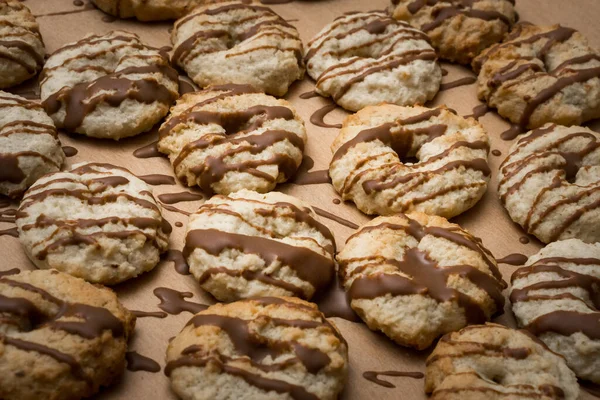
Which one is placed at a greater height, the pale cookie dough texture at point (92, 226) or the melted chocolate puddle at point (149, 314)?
the pale cookie dough texture at point (92, 226)

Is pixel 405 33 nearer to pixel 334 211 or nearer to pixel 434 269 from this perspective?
pixel 334 211

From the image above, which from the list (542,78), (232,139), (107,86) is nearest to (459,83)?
(542,78)

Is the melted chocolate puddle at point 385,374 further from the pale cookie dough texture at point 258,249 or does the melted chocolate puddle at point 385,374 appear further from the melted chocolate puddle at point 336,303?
the pale cookie dough texture at point 258,249

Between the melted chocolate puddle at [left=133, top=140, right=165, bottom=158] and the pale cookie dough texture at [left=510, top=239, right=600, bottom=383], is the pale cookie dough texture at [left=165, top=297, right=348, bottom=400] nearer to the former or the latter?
the pale cookie dough texture at [left=510, top=239, right=600, bottom=383]

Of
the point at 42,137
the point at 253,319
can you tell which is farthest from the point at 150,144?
the point at 253,319

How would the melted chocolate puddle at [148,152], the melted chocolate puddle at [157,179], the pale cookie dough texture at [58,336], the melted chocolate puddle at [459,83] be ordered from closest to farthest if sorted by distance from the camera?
the pale cookie dough texture at [58,336]
the melted chocolate puddle at [157,179]
the melted chocolate puddle at [148,152]
the melted chocolate puddle at [459,83]

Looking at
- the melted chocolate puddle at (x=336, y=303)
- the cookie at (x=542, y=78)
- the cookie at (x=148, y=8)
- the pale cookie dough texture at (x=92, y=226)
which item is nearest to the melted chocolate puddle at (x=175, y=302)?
the pale cookie dough texture at (x=92, y=226)
